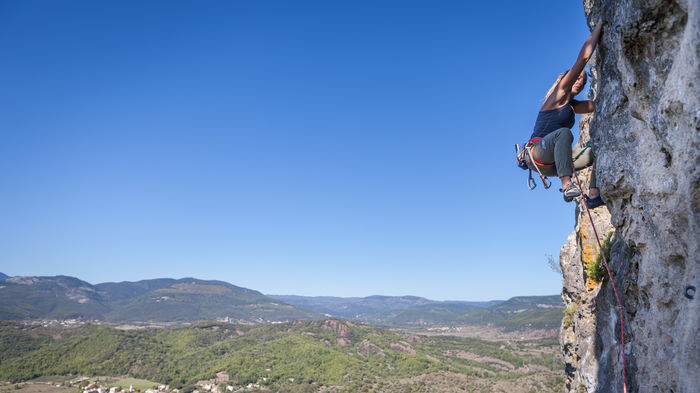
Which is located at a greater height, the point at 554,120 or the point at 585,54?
the point at 585,54

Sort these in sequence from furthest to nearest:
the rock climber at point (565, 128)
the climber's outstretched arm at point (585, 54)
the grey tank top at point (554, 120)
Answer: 1. the grey tank top at point (554, 120)
2. the rock climber at point (565, 128)
3. the climber's outstretched arm at point (585, 54)

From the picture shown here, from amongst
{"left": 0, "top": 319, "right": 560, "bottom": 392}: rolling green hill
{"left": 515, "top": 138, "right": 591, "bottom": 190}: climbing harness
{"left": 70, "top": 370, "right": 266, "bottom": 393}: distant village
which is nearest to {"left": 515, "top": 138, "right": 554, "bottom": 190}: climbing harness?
{"left": 515, "top": 138, "right": 591, "bottom": 190}: climbing harness

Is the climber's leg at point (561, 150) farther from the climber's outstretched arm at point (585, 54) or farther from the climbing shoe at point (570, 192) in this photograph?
the climber's outstretched arm at point (585, 54)

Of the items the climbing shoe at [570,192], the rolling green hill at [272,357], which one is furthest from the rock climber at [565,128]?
the rolling green hill at [272,357]

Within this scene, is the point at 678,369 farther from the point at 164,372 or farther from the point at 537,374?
the point at 164,372

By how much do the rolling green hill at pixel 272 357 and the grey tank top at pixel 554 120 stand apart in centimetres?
8729

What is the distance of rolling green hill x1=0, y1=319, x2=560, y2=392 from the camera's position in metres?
102

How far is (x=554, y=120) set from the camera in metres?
6.00

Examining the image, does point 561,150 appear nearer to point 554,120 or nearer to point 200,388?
point 554,120

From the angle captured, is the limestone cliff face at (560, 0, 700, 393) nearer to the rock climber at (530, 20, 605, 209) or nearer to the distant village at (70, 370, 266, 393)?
the rock climber at (530, 20, 605, 209)

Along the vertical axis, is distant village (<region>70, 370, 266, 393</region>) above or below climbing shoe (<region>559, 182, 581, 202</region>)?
below

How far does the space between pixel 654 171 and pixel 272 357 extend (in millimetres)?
135209

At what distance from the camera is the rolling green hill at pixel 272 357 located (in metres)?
102

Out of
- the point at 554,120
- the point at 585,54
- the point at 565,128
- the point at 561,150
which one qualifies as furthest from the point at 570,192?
the point at 585,54
